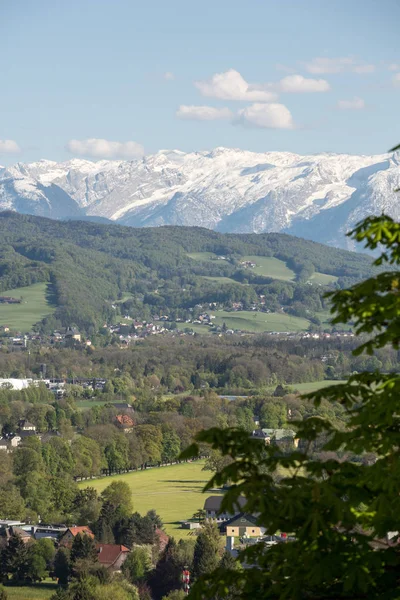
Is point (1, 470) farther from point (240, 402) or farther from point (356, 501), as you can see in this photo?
point (356, 501)

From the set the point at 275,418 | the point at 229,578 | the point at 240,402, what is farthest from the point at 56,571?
the point at 240,402

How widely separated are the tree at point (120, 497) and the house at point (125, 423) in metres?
32.3

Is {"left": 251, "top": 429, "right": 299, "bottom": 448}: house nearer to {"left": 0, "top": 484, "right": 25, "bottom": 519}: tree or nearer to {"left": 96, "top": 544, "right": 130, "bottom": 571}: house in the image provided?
{"left": 0, "top": 484, "right": 25, "bottom": 519}: tree

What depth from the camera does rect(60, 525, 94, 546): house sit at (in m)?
60.7

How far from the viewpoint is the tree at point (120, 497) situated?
6894 cm

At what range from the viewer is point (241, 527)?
6594 cm

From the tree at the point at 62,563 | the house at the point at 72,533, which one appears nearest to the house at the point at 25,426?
the house at the point at 72,533

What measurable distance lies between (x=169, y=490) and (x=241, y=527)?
1723 centimetres

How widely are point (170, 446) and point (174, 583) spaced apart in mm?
49050

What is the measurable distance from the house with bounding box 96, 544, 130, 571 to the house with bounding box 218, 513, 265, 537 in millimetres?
6429

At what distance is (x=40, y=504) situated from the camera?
2876 inches

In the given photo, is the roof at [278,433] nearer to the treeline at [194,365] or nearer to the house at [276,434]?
the house at [276,434]

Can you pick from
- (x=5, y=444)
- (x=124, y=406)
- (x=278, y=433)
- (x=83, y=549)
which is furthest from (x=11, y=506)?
(x=124, y=406)

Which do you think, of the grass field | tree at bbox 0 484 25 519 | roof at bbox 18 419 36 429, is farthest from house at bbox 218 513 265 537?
roof at bbox 18 419 36 429
